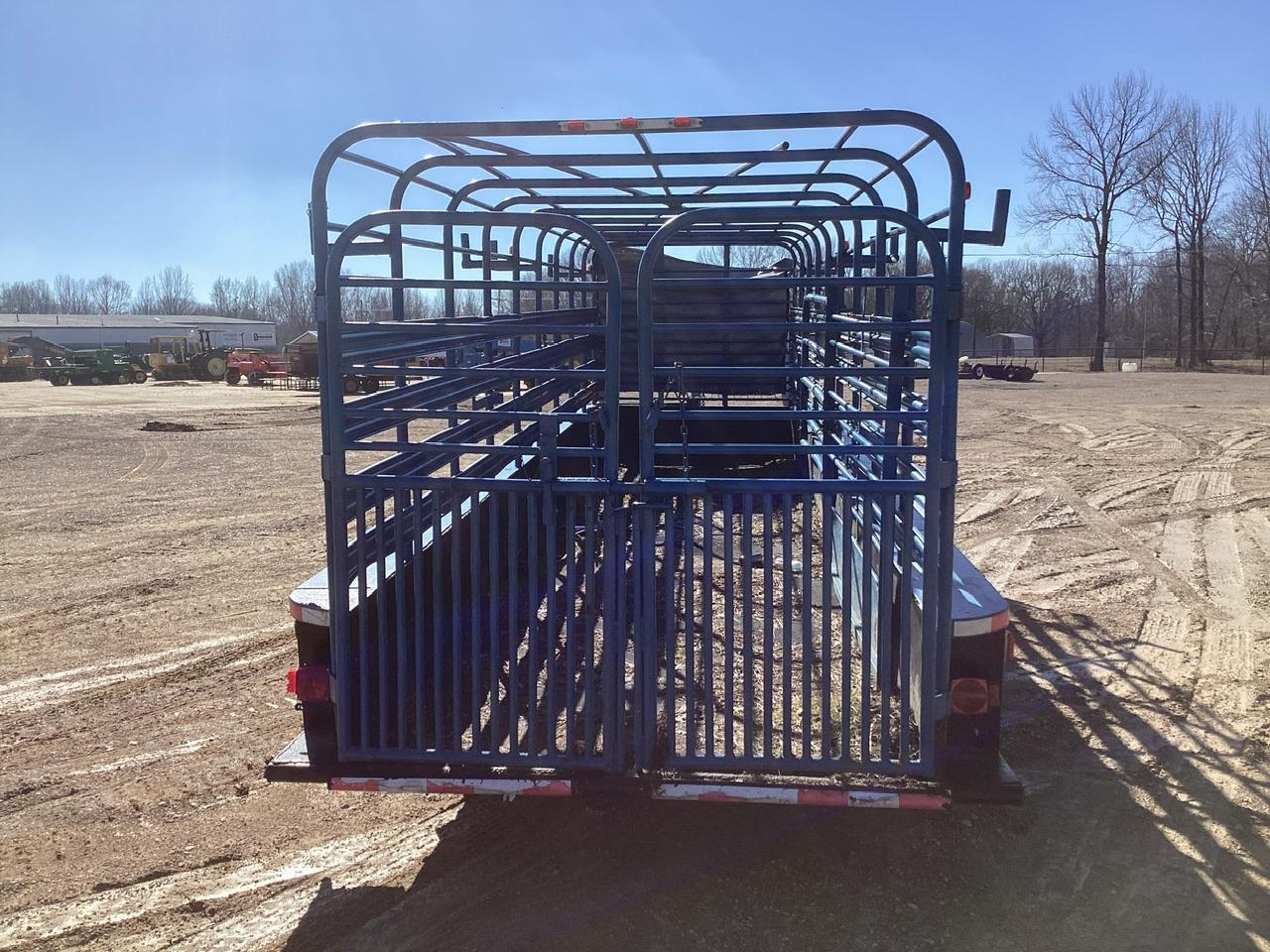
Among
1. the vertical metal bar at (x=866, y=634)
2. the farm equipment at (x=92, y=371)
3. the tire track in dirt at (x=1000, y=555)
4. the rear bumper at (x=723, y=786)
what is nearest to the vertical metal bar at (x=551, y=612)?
the rear bumper at (x=723, y=786)

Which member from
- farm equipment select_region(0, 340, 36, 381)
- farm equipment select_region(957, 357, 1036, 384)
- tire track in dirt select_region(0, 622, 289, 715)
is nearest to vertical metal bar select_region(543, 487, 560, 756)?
tire track in dirt select_region(0, 622, 289, 715)

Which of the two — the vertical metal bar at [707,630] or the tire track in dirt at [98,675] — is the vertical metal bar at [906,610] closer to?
the vertical metal bar at [707,630]

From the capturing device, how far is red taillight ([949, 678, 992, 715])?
10.8 ft

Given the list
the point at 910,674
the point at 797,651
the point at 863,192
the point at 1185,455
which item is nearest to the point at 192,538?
the point at 797,651

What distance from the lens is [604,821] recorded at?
384cm

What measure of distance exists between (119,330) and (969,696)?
104 meters

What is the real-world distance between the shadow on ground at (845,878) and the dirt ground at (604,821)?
0.04 feet

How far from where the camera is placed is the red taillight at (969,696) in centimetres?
329

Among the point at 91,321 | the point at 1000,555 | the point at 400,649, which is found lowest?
the point at 1000,555

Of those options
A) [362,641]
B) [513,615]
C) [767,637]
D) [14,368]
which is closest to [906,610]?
[767,637]

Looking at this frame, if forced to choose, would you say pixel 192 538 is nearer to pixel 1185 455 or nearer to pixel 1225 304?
pixel 1185 455

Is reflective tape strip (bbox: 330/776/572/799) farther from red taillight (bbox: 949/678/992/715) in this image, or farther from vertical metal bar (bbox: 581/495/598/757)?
red taillight (bbox: 949/678/992/715)

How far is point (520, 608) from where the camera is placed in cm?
539

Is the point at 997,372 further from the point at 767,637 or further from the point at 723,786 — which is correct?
the point at 723,786
